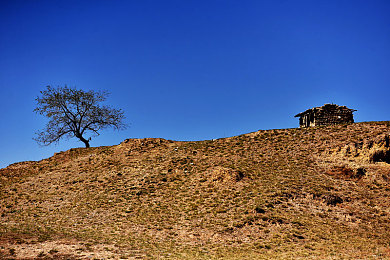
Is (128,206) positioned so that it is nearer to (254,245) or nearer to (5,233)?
(5,233)

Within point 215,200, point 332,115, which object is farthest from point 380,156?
point 215,200

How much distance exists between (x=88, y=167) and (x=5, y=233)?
52.2ft

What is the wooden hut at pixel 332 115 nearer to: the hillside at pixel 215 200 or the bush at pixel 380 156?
the hillside at pixel 215 200

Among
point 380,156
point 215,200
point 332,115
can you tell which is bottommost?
point 215,200

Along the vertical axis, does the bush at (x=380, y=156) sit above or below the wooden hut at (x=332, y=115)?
below

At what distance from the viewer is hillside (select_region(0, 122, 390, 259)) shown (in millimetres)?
16484

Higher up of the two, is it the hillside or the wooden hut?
the wooden hut

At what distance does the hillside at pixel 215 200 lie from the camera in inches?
649

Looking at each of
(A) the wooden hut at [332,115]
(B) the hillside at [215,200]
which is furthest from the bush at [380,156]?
(A) the wooden hut at [332,115]

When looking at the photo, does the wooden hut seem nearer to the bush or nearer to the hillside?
the hillside

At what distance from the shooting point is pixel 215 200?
2377 cm

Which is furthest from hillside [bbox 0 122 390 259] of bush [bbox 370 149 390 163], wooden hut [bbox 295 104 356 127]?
wooden hut [bbox 295 104 356 127]

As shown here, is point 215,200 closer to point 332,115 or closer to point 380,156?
point 380,156

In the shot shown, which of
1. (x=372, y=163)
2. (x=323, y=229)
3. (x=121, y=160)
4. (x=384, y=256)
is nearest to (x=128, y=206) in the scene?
(x=121, y=160)
